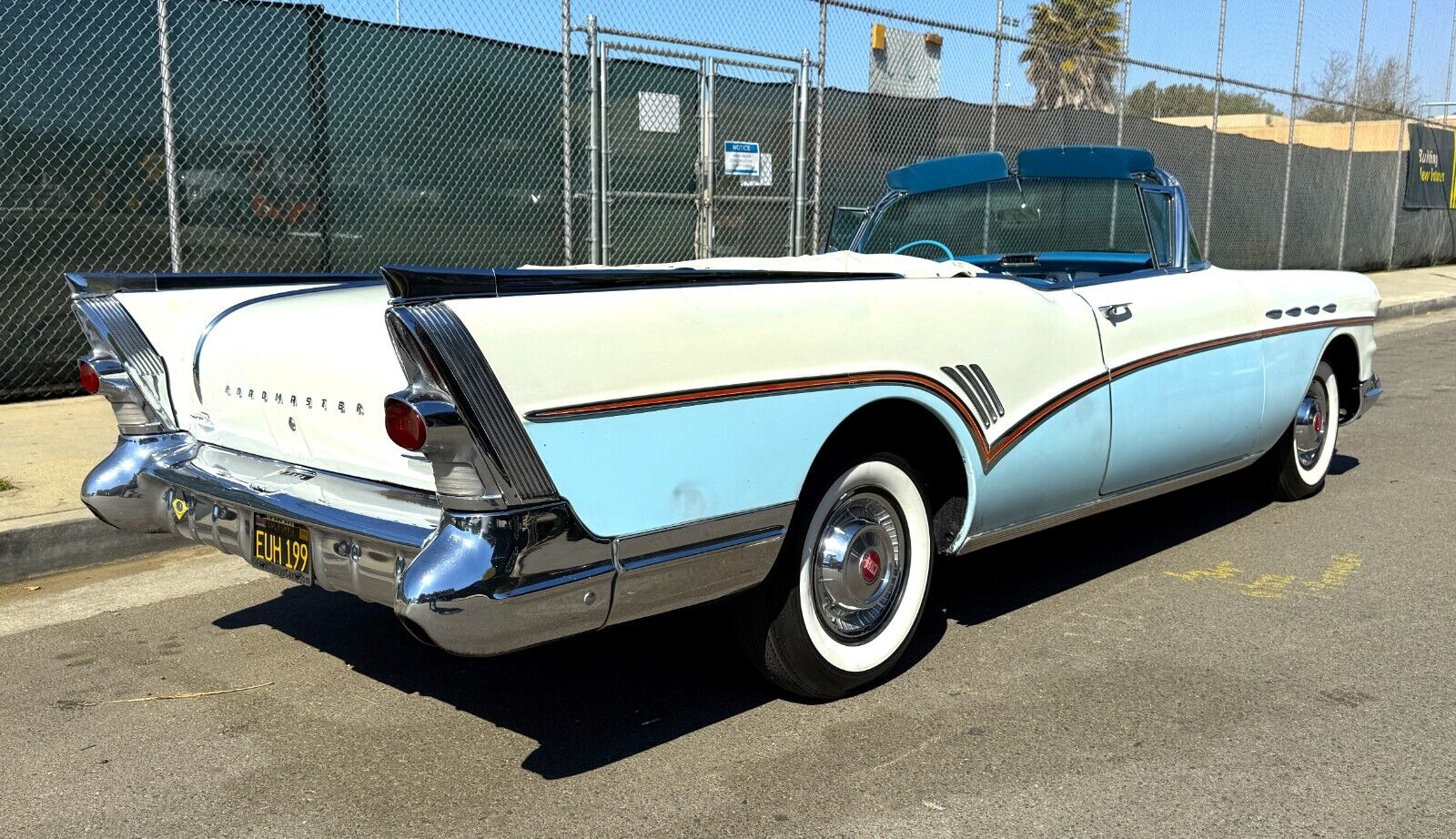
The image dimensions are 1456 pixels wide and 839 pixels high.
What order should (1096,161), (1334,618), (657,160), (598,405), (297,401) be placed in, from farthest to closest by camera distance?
(657,160) < (1096,161) < (1334,618) < (297,401) < (598,405)

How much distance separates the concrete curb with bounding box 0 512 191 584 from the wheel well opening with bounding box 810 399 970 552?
278cm

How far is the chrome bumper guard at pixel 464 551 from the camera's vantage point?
9.08 feet

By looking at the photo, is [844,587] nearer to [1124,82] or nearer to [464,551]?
[464,551]

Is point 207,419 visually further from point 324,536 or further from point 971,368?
point 971,368

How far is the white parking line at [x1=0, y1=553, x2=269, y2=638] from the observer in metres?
4.56

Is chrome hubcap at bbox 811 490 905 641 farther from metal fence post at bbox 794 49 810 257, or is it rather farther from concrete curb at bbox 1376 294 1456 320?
concrete curb at bbox 1376 294 1456 320

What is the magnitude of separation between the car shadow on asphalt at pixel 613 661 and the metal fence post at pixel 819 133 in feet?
19.0

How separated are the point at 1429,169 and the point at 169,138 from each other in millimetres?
22450

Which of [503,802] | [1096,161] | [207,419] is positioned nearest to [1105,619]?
[1096,161]

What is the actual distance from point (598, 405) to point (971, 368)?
1422 mm

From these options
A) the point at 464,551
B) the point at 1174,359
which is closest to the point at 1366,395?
the point at 1174,359

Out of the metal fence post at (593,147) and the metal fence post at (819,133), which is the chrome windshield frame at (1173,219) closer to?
the metal fence post at (593,147)

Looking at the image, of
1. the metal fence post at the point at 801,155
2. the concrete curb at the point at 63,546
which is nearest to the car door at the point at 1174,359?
the concrete curb at the point at 63,546

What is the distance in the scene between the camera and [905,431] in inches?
152
